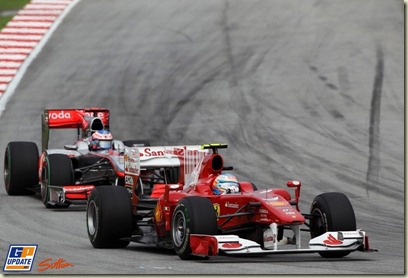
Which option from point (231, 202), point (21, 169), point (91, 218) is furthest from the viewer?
point (21, 169)

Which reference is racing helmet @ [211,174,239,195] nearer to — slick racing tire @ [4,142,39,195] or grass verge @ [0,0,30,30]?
slick racing tire @ [4,142,39,195]

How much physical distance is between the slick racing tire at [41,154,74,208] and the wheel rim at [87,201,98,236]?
5.00 m

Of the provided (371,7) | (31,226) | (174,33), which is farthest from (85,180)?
(371,7)

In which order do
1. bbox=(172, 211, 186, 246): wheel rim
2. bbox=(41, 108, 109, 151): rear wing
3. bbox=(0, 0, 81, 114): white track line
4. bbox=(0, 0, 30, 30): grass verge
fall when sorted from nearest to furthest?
bbox=(172, 211, 186, 246): wheel rim
bbox=(41, 108, 109, 151): rear wing
bbox=(0, 0, 81, 114): white track line
bbox=(0, 0, 30, 30): grass verge

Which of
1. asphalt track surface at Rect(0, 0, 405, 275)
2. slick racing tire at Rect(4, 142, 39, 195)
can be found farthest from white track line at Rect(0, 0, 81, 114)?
slick racing tire at Rect(4, 142, 39, 195)

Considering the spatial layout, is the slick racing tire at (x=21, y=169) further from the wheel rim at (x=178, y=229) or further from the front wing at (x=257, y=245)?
the front wing at (x=257, y=245)

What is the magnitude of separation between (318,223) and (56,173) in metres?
7.73

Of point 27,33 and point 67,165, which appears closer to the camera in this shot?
point 67,165

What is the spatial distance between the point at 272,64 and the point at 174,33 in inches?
179

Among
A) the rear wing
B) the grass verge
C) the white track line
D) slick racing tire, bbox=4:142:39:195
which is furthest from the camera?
the grass verge

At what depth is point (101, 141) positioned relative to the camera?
24078 mm

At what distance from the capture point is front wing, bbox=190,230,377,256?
15.2 m

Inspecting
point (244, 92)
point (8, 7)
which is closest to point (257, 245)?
point (244, 92)

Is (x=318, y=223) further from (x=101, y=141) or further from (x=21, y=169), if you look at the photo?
(x=21, y=169)
